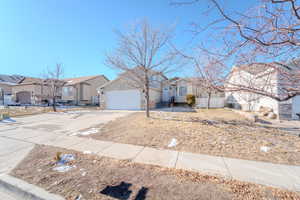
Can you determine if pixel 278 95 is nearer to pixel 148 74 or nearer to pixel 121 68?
pixel 148 74

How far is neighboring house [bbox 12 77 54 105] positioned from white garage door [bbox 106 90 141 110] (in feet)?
55.2

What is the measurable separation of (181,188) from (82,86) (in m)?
24.9

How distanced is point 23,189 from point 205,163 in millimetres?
3892

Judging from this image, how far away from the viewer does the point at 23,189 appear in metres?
2.20

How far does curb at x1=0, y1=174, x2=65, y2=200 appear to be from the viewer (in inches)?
79.7

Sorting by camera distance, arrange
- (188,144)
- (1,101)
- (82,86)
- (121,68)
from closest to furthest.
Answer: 1. (188,144)
2. (121,68)
3. (82,86)
4. (1,101)

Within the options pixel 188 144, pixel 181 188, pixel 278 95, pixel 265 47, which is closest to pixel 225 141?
pixel 188 144

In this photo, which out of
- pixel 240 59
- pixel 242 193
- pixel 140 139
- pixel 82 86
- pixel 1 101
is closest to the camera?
pixel 242 193

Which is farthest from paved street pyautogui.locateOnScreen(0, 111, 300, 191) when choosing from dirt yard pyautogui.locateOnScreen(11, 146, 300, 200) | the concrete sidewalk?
dirt yard pyautogui.locateOnScreen(11, 146, 300, 200)

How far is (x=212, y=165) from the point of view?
290 centimetres

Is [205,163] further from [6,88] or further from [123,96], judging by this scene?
[6,88]

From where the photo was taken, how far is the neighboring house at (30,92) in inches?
933

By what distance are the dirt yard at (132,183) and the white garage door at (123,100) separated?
10.7 m

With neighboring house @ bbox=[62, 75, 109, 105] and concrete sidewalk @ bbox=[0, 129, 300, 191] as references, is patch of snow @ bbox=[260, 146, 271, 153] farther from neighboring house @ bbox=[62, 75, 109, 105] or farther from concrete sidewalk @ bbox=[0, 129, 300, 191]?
neighboring house @ bbox=[62, 75, 109, 105]
